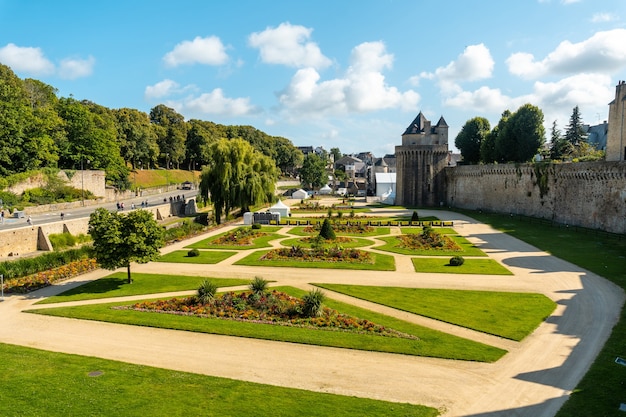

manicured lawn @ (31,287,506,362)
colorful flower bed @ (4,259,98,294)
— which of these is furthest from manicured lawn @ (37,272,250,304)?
colorful flower bed @ (4,259,98,294)

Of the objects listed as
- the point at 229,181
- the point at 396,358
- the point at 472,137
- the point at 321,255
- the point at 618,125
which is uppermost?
the point at 472,137

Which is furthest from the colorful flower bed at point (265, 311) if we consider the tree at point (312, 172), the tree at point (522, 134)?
the tree at point (312, 172)

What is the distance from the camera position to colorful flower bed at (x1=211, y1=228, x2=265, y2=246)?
34.5 m

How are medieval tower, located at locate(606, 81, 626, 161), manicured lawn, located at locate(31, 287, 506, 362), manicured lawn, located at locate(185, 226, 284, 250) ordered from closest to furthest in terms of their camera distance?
manicured lawn, located at locate(31, 287, 506, 362) → manicured lawn, located at locate(185, 226, 284, 250) → medieval tower, located at locate(606, 81, 626, 161)

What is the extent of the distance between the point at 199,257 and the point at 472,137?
5824 cm

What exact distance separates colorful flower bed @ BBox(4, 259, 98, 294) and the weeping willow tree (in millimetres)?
21172

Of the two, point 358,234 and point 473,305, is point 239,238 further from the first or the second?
point 473,305

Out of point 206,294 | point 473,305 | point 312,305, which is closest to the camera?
point 312,305

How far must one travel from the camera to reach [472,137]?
73.9m

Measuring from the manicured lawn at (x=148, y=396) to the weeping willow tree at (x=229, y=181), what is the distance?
35.3 metres

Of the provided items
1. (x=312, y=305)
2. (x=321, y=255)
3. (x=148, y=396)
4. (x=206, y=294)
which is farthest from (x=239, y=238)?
(x=148, y=396)

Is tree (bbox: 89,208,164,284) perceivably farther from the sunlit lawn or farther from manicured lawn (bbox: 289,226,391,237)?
manicured lawn (bbox: 289,226,391,237)

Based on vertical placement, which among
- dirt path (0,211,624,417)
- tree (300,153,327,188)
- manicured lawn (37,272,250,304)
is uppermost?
tree (300,153,327,188)

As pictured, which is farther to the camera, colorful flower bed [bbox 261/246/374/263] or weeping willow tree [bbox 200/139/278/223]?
weeping willow tree [bbox 200/139/278/223]
